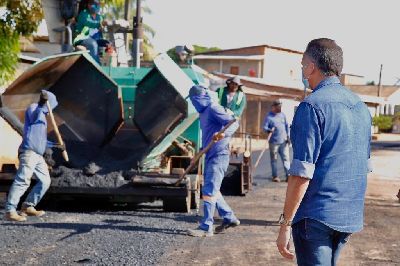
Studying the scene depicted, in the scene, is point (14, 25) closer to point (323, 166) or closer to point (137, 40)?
point (137, 40)

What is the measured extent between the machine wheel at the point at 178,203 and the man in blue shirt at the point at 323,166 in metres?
5.30

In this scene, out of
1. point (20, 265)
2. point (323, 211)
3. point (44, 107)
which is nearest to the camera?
point (323, 211)

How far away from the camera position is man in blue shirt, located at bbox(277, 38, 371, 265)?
3.32 metres

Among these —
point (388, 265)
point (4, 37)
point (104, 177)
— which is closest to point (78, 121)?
point (104, 177)

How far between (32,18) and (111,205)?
4.88 m

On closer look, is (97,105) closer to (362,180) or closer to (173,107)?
(173,107)

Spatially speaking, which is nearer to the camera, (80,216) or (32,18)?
(80,216)

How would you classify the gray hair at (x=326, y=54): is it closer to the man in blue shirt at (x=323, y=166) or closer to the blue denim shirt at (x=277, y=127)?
the man in blue shirt at (x=323, y=166)

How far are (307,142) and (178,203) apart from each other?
5.69m

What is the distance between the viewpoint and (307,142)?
331 centimetres

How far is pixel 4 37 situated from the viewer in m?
12.7

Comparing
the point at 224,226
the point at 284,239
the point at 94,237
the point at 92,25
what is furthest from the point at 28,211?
the point at 284,239

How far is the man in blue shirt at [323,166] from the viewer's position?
332 centimetres

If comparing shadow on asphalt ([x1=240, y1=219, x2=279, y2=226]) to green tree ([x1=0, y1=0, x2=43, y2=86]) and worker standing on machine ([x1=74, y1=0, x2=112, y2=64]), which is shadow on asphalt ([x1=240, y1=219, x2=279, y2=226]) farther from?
green tree ([x1=0, y1=0, x2=43, y2=86])
